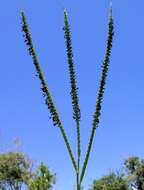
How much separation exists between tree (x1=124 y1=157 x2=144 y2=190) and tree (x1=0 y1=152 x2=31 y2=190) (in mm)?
21346

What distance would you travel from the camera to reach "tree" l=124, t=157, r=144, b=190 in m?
104

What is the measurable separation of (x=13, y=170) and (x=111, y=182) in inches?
833

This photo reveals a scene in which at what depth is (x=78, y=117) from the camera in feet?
30.5

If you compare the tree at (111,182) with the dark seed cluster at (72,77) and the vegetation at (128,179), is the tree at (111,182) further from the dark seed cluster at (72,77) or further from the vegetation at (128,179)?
the dark seed cluster at (72,77)

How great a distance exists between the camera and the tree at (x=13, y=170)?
10219cm

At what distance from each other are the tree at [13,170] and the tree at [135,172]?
70.0ft

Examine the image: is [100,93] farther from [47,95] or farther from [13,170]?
[13,170]

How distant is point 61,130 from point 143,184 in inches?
3765

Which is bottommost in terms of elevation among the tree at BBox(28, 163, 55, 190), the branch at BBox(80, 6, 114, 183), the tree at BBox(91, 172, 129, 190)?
the branch at BBox(80, 6, 114, 183)

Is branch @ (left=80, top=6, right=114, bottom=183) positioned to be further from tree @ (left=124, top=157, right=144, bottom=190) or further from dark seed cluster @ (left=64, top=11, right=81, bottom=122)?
tree @ (left=124, top=157, right=144, bottom=190)

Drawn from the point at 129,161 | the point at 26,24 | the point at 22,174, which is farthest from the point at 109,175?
the point at 26,24

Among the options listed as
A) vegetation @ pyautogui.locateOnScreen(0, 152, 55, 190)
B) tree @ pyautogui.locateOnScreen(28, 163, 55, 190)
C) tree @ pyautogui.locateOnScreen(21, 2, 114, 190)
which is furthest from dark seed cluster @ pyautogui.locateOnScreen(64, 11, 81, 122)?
vegetation @ pyautogui.locateOnScreen(0, 152, 55, 190)

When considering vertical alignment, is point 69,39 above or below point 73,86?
above

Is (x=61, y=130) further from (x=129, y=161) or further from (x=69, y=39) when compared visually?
(x=129, y=161)
